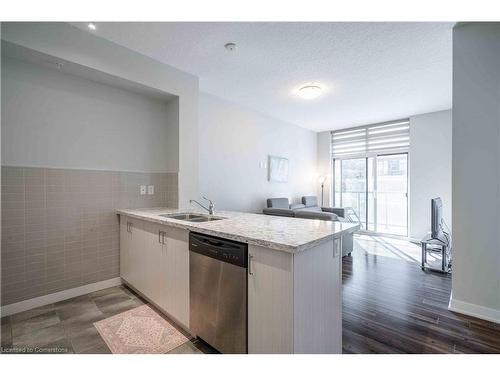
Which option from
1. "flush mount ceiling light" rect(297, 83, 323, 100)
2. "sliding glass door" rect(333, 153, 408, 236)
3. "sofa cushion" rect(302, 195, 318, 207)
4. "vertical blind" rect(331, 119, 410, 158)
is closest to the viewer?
"flush mount ceiling light" rect(297, 83, 323, 100)

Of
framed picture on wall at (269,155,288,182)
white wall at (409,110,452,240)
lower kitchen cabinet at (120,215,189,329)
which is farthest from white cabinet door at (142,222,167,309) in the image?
white wall at (409,110,452,240)

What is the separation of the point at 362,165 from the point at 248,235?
5611 mm

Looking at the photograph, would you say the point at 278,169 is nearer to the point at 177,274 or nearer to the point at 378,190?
the point at 378,190

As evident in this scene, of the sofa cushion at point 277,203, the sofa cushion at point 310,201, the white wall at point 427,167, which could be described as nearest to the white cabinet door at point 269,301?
the sofa cushion at point 277,203

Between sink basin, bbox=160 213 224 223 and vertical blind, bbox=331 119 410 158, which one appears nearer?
sink basin, bbox=160 213 224 223

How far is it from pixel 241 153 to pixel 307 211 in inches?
66.0

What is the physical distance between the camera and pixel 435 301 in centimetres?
243

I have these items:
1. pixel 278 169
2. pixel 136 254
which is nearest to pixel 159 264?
pixel 136 254

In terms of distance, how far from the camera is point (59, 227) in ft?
7.77

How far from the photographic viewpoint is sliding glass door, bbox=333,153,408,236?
5.51m

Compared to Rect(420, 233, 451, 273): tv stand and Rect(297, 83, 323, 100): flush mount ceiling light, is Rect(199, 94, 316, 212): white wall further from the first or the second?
Rect(420, 233, 451, 273): tv stand

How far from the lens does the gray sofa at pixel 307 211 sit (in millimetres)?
3811

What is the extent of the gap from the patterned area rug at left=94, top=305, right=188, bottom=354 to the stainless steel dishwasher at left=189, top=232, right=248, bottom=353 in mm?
230

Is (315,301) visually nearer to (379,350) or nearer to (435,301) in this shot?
(379,350)
